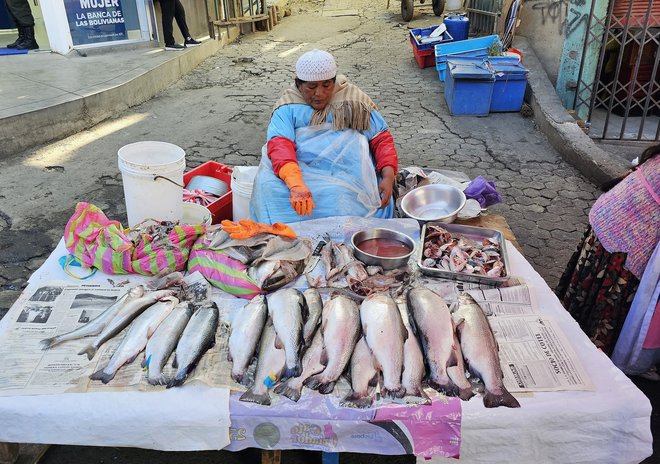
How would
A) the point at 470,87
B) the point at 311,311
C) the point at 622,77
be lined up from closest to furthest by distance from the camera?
the point at 311,311 → the point at 470,87 → the point at 622,77

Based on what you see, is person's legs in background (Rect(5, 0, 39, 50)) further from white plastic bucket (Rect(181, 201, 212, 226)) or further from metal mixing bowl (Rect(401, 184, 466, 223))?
metal mixing bowl (Rect(401, 184, 466, 223))

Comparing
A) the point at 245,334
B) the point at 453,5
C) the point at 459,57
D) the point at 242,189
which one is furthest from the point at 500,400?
the point at 453,5

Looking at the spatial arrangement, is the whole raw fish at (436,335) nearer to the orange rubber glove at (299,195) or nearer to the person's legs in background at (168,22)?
the orange rubber glove at (299,195)

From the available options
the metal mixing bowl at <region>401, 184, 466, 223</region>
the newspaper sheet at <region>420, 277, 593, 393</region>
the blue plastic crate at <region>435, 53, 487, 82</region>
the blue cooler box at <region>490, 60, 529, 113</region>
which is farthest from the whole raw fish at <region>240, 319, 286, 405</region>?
the blue plastic crate at <region>435, 53, 487, 82</region>

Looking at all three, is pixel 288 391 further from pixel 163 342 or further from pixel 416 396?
pixel 163 342

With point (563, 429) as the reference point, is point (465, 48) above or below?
above

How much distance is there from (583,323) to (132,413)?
2353 millimetres

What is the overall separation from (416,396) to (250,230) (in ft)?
4.07

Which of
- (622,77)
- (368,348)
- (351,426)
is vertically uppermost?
(368,348)

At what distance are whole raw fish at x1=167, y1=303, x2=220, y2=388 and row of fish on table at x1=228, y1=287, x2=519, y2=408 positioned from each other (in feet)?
0.31

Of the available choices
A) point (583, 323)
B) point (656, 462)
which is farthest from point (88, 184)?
point (656, 462)

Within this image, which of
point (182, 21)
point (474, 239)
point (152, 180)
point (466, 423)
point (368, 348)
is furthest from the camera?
→ point (182, 21)

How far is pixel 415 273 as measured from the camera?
2541 millimetres

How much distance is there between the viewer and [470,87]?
6.71m
